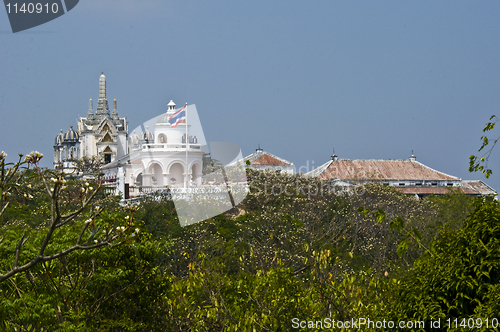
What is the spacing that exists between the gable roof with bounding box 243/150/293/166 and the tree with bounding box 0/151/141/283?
4688 cm

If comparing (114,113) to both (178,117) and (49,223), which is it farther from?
(49,223)

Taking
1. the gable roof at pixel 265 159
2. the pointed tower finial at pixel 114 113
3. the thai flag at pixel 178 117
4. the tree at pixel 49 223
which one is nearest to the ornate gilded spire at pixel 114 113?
the pointed tower finial at pixel 114 113

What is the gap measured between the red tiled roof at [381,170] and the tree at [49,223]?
139 feet

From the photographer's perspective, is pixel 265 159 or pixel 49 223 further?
pixel 265 159

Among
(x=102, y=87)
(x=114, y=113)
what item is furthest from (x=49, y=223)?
(x=102, y=87)

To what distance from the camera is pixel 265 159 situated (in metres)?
58.6

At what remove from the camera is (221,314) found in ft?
37.1

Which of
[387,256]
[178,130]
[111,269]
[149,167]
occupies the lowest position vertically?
[387,256]

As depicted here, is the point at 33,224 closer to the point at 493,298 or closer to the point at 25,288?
the point at 25,288

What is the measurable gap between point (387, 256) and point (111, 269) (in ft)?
63.7

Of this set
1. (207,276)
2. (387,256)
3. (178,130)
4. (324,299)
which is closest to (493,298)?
(324,299)
